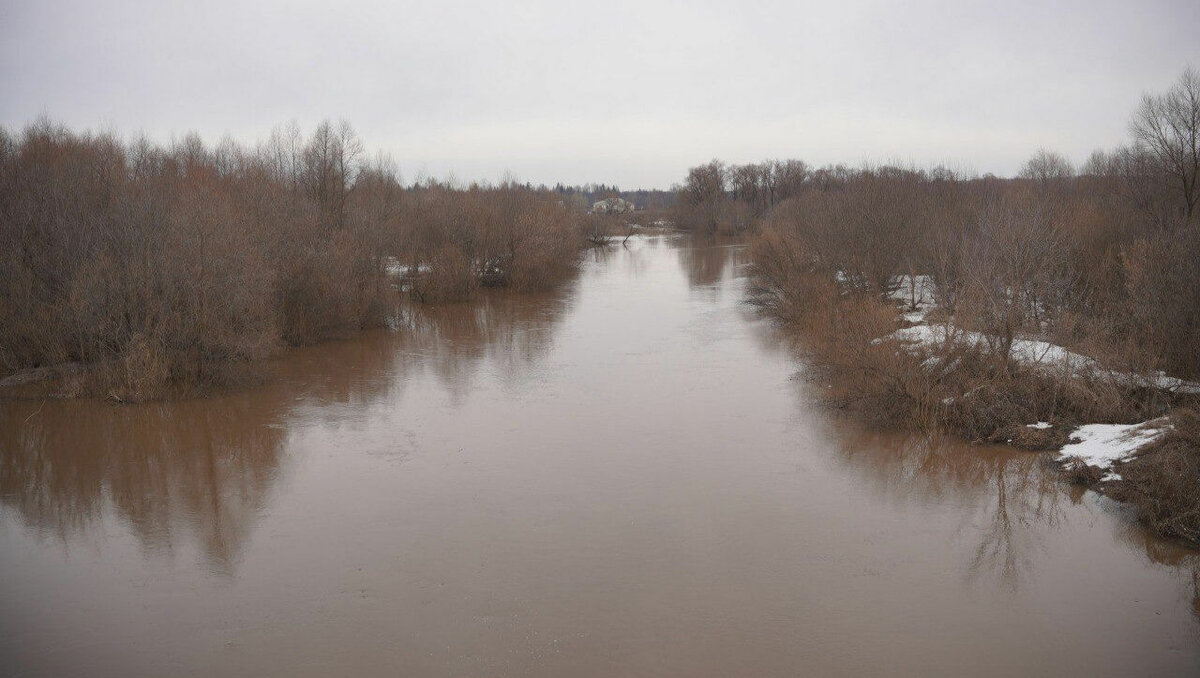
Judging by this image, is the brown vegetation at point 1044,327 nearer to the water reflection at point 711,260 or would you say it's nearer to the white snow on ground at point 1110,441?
the white snow on ground at point 1110,441

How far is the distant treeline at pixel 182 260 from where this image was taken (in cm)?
1388

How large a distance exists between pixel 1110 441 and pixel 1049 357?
2208mm

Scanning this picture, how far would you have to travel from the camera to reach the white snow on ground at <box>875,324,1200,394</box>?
11633mm

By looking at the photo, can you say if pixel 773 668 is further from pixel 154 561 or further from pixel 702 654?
pixel 154 561

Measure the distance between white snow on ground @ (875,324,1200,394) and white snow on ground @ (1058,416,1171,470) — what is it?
44.5 inches

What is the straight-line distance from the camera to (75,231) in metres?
15.2

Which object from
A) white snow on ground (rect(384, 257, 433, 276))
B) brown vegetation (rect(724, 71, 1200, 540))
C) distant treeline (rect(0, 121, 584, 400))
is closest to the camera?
brown vegetation (rect(724, 71, 1200, 540))

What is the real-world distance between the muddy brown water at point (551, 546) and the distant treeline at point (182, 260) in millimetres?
1264

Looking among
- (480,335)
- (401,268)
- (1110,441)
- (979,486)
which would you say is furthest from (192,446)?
(401,268)

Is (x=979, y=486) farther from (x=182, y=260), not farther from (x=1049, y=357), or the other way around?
(x=182, y=260)

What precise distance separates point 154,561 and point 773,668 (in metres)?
6.18

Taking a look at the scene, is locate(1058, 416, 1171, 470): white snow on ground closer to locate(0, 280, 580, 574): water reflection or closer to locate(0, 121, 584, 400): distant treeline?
locate(0, 280, 580, 574): water reflection

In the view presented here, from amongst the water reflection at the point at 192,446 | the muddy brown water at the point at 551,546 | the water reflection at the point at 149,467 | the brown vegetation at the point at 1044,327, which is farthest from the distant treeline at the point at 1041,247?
the water reflection at the point at 149,467

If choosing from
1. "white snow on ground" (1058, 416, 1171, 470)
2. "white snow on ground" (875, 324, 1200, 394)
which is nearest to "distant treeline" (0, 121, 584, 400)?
"white snow on ground" (875, 324, 1200, 394)
